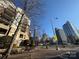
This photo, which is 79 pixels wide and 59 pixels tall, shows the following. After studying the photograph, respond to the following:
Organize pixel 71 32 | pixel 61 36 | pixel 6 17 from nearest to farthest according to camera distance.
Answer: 1. pixel 6 17
2. pixel 71 32
3. pixel 61 36

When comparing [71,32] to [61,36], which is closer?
[71,32]

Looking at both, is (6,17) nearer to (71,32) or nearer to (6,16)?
(6,16)

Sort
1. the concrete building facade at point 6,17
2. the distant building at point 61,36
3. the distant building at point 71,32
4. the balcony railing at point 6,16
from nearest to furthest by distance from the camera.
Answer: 1. the concrete building facade at point 6,17
2. the balcony railing at point 6,16
3. the distant building at point 71,32
4. the distant building at point 61,36

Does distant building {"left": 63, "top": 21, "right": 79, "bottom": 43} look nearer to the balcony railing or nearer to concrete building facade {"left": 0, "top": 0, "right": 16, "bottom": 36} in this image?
the balcony railing

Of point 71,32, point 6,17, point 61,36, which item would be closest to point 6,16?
point 6,17

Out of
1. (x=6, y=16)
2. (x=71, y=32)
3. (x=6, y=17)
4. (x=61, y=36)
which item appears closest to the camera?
(x=6, y=16)

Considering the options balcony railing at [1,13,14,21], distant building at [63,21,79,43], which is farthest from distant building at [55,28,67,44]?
balcony railing at [1,13,14,21]

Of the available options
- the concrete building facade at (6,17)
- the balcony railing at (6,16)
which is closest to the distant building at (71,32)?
the balcony railing at (6,16)

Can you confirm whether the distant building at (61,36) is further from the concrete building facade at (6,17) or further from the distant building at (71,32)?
the concrete building facade at (6,17)

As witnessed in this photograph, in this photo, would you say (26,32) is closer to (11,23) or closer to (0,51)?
(11,23)

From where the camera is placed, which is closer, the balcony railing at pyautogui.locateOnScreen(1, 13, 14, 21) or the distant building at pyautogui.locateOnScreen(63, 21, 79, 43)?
the balcony railing at pyautogui.locateOnScreen(1, 13, 14, 21)

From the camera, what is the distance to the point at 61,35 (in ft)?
455

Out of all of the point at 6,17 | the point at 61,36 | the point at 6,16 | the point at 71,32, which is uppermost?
the point at 71,32

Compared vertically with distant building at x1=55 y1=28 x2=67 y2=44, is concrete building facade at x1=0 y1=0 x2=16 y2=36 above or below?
below
